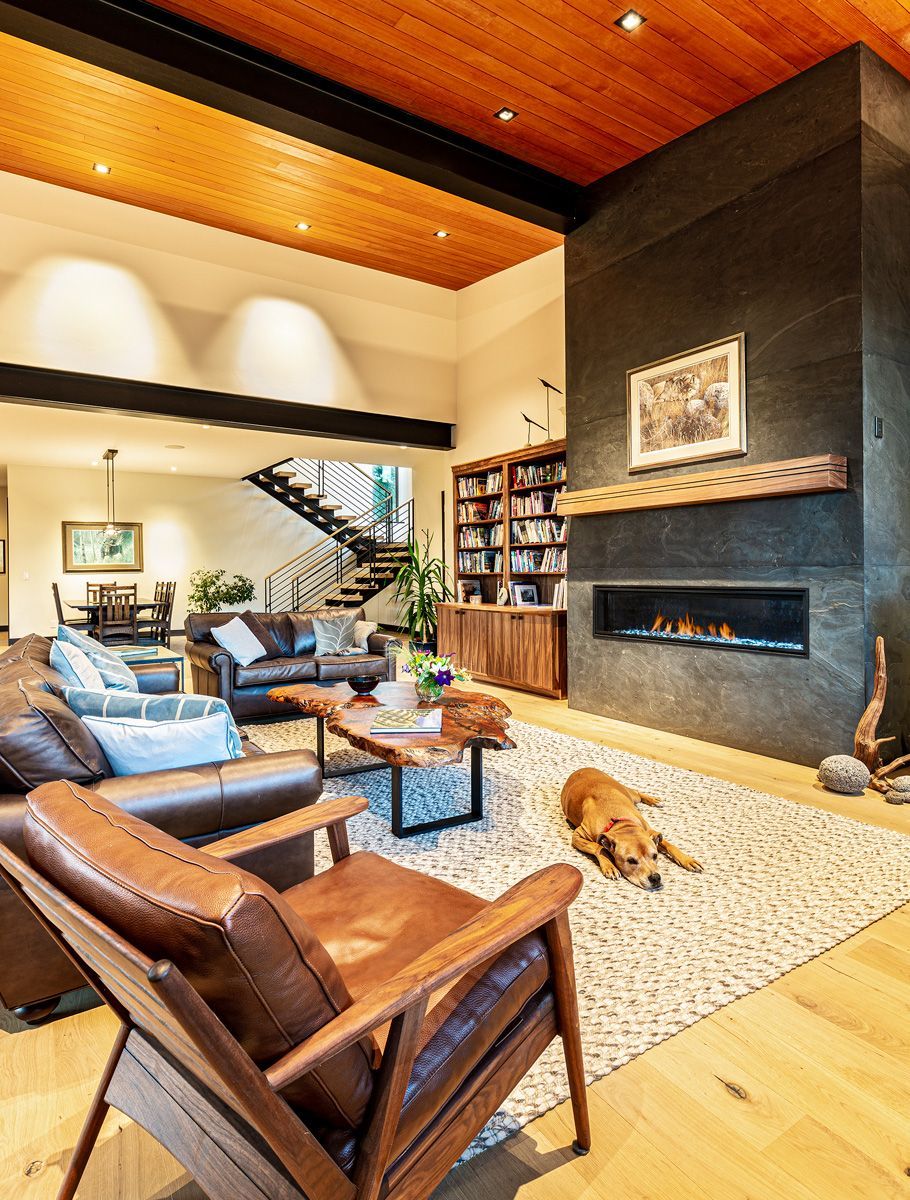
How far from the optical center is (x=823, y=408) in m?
3.67

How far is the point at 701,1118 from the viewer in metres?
1.41

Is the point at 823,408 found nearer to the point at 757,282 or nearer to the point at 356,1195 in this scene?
the point at 757,282

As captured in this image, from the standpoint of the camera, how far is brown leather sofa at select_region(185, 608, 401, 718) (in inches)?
192

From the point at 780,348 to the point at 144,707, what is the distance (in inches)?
149

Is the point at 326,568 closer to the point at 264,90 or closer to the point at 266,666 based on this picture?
the point at 266,666

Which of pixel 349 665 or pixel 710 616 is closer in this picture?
pixel 710 616

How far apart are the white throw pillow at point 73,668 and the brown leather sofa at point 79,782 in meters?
0.39

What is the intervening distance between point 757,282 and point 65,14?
3.72 meters

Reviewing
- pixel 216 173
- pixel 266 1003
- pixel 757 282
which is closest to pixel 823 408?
pixel 757 282

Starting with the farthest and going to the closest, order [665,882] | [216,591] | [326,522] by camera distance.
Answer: [326,522] → [216,591] → [665,882]

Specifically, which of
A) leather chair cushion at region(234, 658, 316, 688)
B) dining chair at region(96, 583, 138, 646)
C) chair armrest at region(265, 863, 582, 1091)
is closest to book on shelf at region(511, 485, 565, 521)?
leather chair cushion at region(234, 658, 316, 688)

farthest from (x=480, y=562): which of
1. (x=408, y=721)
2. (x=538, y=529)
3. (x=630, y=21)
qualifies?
(x=630, y=21)

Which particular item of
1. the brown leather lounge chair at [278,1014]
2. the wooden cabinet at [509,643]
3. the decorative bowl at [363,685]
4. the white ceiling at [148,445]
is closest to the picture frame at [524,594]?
the wooden cabinet at [509,643]

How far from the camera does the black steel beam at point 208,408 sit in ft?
17.9
